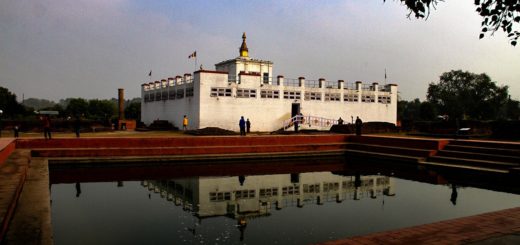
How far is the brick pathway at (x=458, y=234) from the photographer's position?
5.49 meters

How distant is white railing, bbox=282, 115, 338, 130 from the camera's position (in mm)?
32388

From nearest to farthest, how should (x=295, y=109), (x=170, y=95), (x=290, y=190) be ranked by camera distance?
1. (x=290, y=190)
2. (x=295, y=109)
3. (x=170, y=95)

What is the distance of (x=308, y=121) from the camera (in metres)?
33.4

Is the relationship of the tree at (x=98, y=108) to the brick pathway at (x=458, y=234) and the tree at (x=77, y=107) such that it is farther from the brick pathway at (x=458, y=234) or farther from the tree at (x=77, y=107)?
the brick pathway at (x=458, y=234)

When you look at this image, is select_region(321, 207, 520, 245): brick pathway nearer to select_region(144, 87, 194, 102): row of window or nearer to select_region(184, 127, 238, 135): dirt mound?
select_region(184, 127, 238, 135): dirt mound

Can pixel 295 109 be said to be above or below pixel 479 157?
above

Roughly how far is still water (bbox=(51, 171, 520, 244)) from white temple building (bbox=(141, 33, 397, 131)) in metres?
16.0

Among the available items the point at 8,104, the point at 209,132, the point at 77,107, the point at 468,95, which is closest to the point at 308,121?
the point at 209,132

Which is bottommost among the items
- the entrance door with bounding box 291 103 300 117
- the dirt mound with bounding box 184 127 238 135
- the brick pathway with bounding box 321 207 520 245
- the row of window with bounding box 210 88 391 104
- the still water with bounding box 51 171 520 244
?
the still water with bounding box 51 171 520 244

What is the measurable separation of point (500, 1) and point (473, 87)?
7550 cm

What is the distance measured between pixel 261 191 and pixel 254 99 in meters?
19.7

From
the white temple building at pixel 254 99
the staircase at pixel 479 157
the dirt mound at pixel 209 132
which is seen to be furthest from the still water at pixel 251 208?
the white temple building at pixel 254 99

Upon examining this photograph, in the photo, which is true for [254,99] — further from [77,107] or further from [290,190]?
[77,107]

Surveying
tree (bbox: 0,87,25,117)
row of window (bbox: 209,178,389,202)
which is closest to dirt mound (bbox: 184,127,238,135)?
row of window (bbox: 209,178,389,202)
